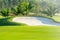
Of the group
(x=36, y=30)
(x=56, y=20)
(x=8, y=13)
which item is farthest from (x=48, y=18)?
(x=8, y=13)

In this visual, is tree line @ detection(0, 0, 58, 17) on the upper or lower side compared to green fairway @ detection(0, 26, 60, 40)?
upper

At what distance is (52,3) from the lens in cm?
684

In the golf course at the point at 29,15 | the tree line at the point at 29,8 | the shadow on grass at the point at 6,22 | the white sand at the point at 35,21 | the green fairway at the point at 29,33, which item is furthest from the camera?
the tree line at the point at 29,8

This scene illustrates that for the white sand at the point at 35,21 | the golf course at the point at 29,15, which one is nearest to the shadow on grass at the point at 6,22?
the golf course at the point at 29,15

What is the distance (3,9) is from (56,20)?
1849mm

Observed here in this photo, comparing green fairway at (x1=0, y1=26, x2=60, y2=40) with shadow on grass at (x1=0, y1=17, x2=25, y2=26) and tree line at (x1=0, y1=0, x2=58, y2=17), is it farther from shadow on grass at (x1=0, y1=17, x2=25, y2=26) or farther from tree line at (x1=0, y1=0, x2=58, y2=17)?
tree line at (x1=0, y1=0, x2=58, y2=17)

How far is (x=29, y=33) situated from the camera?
18.8 feet

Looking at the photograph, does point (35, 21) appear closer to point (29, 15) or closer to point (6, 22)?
point (29, 15)

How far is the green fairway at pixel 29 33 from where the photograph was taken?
528cm

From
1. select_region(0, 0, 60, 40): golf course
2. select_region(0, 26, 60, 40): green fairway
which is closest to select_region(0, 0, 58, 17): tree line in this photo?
select_region(0, 0, 60, 40): golf course

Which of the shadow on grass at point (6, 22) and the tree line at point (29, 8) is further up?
the tree line at point (29, 8)

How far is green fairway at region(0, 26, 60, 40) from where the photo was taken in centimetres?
528

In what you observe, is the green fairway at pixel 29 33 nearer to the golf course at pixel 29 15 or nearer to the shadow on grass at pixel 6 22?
the golf course at pixel 29 15

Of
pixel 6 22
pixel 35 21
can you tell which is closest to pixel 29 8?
pixel 35 21
